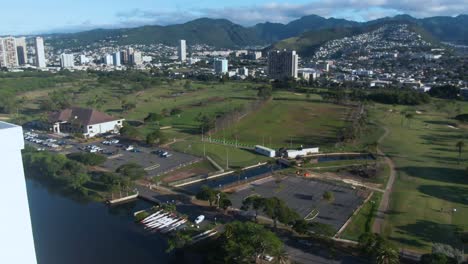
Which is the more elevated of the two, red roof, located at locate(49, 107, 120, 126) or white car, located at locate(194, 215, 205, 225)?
red roof, located at locate(49, 107, 120, 126)

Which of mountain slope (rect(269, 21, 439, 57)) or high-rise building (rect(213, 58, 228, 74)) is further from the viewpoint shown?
mountain slope (rect(269, 21, 439, 57))

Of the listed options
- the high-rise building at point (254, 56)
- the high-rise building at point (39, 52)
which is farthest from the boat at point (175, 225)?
the high-rise building at point (254, 56)

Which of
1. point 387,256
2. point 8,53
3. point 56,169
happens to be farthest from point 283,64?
point 387,256

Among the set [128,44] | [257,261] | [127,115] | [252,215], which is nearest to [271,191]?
[252,215]

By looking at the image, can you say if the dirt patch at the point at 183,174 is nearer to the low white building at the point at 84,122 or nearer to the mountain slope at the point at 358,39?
the low white building at the point at 84,122

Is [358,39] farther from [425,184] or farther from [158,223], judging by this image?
[158,223]

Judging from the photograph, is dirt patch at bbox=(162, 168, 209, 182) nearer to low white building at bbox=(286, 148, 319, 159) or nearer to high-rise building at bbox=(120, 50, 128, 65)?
low white building at bbox=(286, 148, 319, 159)

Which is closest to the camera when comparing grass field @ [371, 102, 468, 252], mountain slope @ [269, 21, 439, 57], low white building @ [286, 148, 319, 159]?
grass field @ [371, 102, 468, 252]

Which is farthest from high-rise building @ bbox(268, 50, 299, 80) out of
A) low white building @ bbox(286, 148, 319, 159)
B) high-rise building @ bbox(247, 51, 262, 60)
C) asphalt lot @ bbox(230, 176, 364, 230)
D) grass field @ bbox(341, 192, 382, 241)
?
grass field @ bbox(341, 192, 382, 241)
